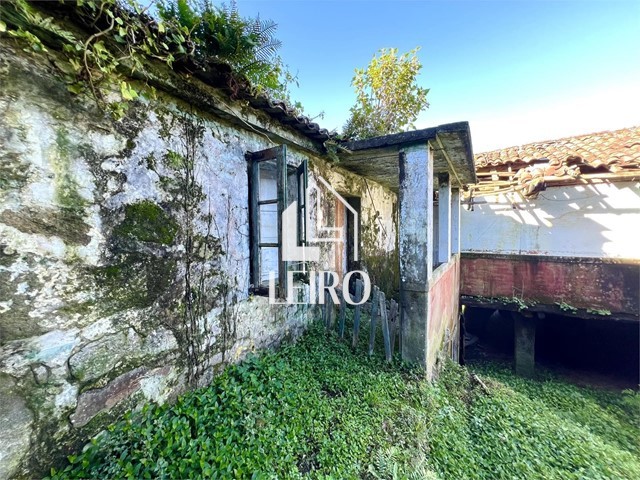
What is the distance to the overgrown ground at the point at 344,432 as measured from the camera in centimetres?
190

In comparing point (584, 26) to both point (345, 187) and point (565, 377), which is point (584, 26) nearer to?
point (345, 187)

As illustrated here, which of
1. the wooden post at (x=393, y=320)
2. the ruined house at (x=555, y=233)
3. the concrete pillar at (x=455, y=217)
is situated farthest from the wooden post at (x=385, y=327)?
the ruined house at (x=555, y=233)

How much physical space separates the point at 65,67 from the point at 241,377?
3.01 metres

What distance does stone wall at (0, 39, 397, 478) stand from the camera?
1574 mm

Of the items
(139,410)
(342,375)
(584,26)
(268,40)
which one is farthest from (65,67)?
(584,26)

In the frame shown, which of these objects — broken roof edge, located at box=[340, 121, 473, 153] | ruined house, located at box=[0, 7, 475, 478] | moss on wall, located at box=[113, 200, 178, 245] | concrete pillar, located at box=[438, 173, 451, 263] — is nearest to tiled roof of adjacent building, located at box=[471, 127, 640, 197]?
concrete pillar, located at box=[438, 173, 451, 263]

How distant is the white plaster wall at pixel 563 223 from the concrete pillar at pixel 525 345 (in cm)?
192

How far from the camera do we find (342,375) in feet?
10.9

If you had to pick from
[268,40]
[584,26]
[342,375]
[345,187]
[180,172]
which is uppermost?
[584,26]

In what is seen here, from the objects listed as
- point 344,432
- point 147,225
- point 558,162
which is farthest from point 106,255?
point 558,162

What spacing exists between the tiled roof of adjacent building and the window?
21.5 feet

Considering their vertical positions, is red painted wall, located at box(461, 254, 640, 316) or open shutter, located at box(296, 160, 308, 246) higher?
open shutter, located at box(296, 160, 308, 246)

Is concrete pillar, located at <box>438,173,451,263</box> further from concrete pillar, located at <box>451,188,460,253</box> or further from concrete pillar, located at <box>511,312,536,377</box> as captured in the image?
concrete pillar, located at <box>511,312,536,377</box>

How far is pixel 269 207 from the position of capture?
3568 mm
